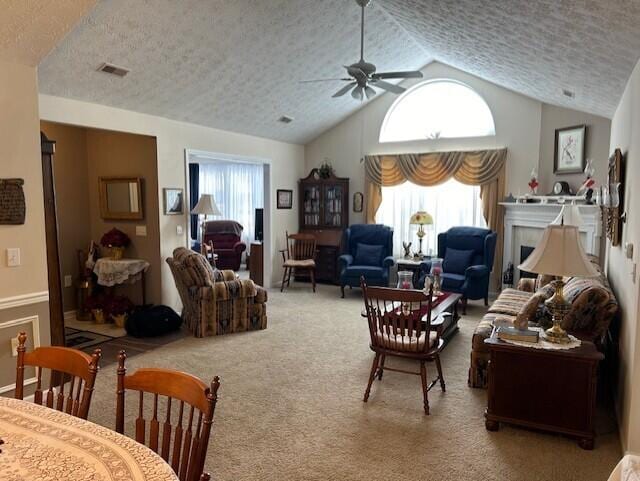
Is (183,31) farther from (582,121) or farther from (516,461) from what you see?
(582,121)

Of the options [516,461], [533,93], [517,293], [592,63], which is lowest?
[516,461]

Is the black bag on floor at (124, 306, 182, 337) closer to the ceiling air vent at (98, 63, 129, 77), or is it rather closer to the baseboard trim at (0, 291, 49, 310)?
the baseboard trim at (0, 291, 49, 310)

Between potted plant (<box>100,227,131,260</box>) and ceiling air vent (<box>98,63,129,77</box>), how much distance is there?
81.5 inches

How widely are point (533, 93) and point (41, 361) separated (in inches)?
238

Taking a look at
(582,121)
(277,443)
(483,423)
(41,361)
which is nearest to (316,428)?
(277,443)

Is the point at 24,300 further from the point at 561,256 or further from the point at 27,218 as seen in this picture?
the point at 561,256

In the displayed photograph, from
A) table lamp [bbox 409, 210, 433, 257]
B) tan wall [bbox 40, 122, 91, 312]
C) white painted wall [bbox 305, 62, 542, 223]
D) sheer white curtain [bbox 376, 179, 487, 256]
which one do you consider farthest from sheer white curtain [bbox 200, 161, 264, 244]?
tan wall [bbox 40, 122, 91, 312]

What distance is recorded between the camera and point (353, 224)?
798 cm

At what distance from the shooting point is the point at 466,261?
6504 millimetres

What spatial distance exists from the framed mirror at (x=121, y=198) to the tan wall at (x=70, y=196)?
0.30 m

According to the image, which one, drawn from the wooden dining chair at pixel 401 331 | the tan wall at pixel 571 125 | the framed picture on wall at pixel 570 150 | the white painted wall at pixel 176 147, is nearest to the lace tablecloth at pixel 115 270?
the white painted wall at pixel 176 147

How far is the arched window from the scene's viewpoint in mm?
7078

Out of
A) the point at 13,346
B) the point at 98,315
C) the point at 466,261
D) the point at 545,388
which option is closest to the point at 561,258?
the point at 545,388

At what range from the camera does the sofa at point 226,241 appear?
9.34 m
